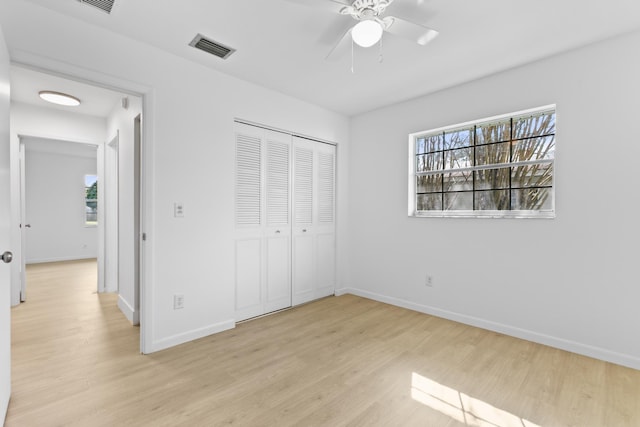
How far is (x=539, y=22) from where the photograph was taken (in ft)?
7.07

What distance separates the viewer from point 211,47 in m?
2.51

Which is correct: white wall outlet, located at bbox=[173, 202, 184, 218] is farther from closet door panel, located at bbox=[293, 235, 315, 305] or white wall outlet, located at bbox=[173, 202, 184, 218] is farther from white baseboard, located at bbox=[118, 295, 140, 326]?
closet door panel, located at bbox=[293, 235, 315, 305]

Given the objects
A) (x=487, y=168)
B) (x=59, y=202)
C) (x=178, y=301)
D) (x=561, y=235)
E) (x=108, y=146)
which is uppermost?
(x=108, y=146)

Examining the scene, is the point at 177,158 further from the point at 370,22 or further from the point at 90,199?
the point at 90,199

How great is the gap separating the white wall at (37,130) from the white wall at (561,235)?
4.40m

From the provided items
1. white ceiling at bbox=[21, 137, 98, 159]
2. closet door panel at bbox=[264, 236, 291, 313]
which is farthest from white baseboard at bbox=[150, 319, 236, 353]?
white ceiling at bbox=[21, 137, 98, 159]

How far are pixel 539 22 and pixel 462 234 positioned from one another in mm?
1926

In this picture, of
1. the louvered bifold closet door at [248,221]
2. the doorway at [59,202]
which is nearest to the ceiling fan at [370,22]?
the louvered bifold closet door at [248,221]

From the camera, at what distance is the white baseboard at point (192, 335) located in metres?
2.55

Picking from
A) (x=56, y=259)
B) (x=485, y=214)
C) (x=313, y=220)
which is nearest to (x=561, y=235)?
(x=485, y=214)

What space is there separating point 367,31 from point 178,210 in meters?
2.08

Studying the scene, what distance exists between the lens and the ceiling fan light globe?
1773 mm

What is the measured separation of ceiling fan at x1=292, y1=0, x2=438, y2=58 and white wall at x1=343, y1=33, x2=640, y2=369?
1.51m

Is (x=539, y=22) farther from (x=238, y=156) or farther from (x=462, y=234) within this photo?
(x=238, y=156)
